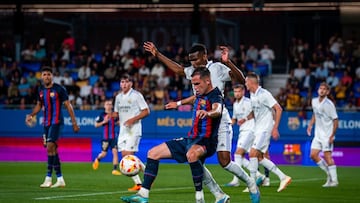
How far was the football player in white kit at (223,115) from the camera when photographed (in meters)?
13.0

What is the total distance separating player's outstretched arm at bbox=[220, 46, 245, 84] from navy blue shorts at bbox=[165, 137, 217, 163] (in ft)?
4.97

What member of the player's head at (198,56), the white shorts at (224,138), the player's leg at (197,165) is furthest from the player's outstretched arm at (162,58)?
the player's leg at (197,165)

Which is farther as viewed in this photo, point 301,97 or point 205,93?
point 301,97

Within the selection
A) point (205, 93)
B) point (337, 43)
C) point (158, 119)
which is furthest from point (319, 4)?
point (205, 93)

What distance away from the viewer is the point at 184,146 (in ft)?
42.2

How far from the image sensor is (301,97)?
3491cm

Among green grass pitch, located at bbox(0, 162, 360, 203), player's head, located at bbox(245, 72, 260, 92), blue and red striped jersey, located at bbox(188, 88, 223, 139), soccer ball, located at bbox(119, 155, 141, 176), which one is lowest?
green grass pitch, located at bbox(0, 162, 360, 203)

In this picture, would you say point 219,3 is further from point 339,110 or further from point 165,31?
point 339,110

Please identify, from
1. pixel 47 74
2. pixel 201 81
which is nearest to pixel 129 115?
pixel 47 74

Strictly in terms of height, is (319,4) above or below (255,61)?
above

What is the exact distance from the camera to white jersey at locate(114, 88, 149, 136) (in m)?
19.4

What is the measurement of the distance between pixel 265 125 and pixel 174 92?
1818 cm

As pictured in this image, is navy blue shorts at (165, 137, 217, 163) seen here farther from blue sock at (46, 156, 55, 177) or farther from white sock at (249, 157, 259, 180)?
blue sock at (46, 156, 55, 177)

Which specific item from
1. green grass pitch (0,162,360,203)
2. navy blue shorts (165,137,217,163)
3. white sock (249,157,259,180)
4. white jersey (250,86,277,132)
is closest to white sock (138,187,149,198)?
navy blue shorts (165,137,217,163)
